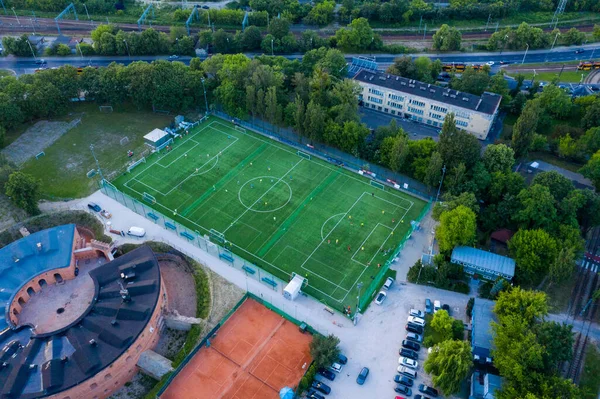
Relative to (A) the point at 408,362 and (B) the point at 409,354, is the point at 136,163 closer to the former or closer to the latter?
(B) the point at 409,354

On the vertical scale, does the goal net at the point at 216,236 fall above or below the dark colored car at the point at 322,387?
above

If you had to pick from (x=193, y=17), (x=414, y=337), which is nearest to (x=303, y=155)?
(x=414, y=337)

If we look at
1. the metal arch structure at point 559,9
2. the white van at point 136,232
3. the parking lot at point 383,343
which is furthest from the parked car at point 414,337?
the metal arch structure at point 559,9

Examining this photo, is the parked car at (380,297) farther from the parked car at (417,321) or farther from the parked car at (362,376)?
the parked car at (362,376)

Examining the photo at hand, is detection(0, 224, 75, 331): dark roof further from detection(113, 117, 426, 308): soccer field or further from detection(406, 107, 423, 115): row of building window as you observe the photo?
detection(406, 107, 423, 115): row of building window

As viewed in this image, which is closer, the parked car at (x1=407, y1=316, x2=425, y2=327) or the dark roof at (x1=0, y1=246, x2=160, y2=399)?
the dark roof at (x1=0, y1=246, x2=160, y2=399)

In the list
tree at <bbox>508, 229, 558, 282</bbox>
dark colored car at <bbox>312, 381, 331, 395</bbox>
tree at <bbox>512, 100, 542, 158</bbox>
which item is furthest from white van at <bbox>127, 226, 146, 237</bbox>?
tree at <bbox>512, 100, 542, 158</bbox>

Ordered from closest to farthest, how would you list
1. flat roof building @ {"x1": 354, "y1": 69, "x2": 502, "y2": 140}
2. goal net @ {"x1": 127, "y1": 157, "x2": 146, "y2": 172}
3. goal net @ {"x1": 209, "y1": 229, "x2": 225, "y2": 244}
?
goal net @ {"x1": 209, "y1": 229, "x2": 225, "y2": 244}
goal net @ {"x1": 127, "y1": 157, "x2": 146, "y2": 172}
flat roof building @ {"x1": 354, "y1": 69, "x2": 502, "y2": 140}
